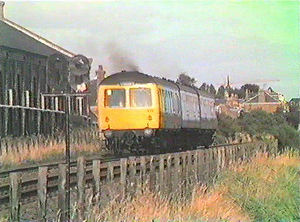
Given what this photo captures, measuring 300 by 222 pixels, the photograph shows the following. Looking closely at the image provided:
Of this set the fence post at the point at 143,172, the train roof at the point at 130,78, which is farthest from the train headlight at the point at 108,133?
the fence post at the point at 143,172

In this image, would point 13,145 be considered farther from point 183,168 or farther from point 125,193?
point 125,193

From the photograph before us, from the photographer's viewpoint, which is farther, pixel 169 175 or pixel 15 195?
pixel 169 175

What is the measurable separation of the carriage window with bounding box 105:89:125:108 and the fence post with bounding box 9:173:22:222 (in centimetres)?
1442

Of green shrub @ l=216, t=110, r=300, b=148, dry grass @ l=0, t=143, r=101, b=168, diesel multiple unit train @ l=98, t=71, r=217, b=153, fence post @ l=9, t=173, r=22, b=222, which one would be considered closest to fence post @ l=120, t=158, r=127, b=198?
fence post @ l=9, t=173, r=22, b=222

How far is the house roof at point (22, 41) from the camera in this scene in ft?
95.0

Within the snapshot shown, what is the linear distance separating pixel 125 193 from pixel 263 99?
143 ft

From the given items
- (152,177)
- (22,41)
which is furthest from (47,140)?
(152,177)

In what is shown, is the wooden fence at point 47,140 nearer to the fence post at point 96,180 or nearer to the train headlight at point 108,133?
the train headlight at point 108,133

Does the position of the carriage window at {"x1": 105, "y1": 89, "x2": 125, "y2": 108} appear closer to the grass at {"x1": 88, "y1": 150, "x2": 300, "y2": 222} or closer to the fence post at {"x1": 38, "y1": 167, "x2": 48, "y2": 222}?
the grass at {"x1": 88, "y1": 150, "x2": 300, "y2": 222}

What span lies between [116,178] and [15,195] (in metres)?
3.19

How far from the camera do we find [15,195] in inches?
309

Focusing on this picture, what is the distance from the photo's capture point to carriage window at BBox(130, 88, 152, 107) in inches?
859

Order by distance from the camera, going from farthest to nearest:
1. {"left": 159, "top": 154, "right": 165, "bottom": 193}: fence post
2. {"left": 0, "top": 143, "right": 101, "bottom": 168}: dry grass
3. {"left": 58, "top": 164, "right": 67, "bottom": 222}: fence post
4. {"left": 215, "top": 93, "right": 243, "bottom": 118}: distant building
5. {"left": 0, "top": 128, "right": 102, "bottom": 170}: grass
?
{"left": 215, "top": 93, "right": 243, "bottom": 118}: distant building
{"left": 0, "top": 128, "right": 102, "bottom": 170}: grass
{"left": 0, "top": 143, "right": 101, "bottom": 168}: dry grass
{"left": 159, "top": 154, "right": 165, "bottom": 193}: fence post
{"left": 58, "top": 164, "right": 67, "bottom": 222}: fence post

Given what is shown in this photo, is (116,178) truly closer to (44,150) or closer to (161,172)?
(161,172)
